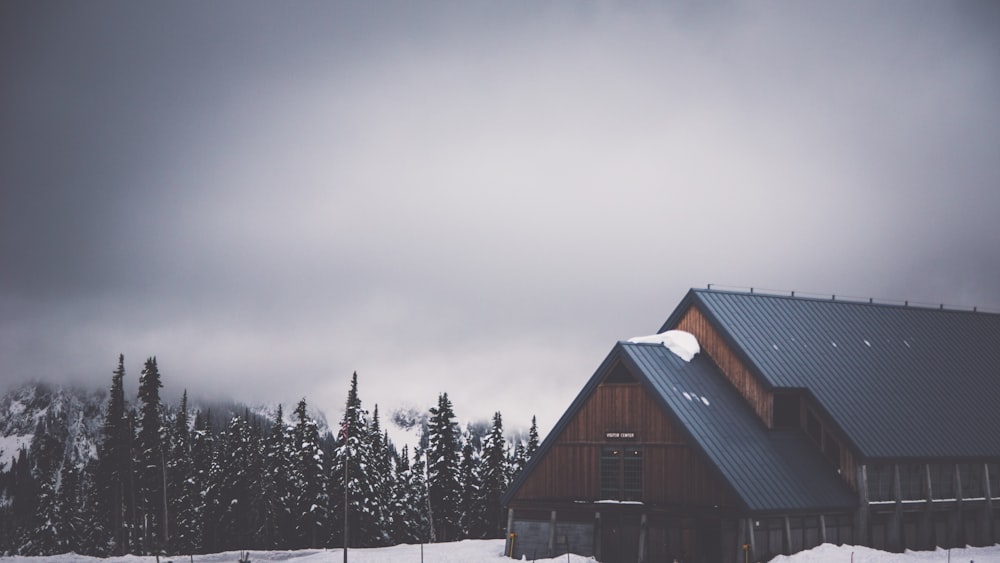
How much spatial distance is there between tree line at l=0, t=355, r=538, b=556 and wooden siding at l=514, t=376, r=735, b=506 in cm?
2883

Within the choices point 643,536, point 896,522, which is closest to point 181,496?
point 643,536

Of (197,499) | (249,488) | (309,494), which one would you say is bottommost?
(197,499)

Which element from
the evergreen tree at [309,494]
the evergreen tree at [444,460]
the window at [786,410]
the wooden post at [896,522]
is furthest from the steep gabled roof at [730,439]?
the evergreen tree at [444,460]

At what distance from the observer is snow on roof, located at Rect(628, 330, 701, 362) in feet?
164

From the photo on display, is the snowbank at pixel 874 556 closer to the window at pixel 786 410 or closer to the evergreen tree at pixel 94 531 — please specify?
the window at pixel 786 410

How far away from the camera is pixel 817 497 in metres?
44.1

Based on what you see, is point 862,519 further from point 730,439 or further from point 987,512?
point 987,512

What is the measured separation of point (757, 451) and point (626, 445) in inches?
232

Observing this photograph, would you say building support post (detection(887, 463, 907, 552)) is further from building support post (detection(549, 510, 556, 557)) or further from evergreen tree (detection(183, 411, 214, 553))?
evergreen tree (detection(183, 411, 214, 553))

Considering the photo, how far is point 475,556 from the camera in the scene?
48375 mm

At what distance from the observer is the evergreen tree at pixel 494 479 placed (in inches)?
3398

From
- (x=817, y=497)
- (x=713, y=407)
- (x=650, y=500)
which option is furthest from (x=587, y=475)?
(x=817, y=497)

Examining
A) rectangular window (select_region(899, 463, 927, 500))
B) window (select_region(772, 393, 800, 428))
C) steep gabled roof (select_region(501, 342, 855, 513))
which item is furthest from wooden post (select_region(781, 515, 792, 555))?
rectangular window (select_region(899, 463, 927, 500))

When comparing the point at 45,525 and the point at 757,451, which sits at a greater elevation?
the point at 757,451
